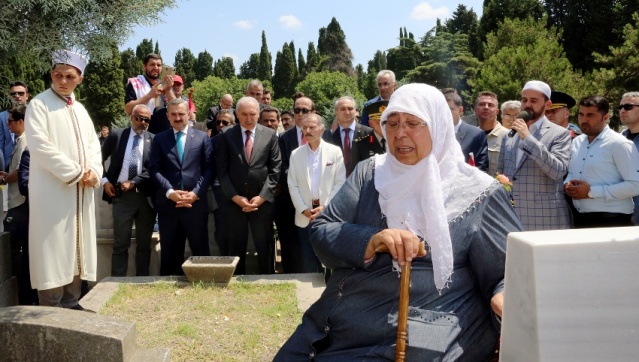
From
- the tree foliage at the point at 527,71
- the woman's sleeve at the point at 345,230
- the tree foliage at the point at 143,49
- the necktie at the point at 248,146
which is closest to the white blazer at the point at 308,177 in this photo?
the necktie at the point at 248,146

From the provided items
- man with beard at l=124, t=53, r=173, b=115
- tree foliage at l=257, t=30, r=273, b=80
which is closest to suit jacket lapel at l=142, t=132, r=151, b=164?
man with beard at l=124, t=53, r=173, b=115

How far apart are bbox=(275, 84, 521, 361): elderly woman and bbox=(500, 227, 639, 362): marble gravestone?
0.72 metres

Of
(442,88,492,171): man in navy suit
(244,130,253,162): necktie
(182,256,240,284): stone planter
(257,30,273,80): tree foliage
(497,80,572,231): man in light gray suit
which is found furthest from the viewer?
(257,30,273,80): tree foliage

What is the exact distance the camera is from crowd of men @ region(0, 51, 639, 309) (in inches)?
213

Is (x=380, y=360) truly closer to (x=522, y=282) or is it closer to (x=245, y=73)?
(x=522, y=282)

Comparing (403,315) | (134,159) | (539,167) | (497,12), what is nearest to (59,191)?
(134,159)

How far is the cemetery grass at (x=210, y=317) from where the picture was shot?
5023mm

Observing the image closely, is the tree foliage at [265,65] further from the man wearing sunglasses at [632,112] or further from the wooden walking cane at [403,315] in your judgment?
the wooden walking cane at [403,315]

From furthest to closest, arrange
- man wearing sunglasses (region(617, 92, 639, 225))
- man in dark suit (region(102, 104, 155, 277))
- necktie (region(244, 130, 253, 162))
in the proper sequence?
necktie (region(244, 130, 253, 162))
man in dark suit (region(102, 104, 155, 277))
man wearing sunglasses (region(617, 92, 639, 225))

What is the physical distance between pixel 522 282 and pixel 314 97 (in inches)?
2356

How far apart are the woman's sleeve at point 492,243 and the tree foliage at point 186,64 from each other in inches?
3367

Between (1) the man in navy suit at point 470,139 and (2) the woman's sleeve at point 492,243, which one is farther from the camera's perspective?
(1) the man in navy suit at point 470,139

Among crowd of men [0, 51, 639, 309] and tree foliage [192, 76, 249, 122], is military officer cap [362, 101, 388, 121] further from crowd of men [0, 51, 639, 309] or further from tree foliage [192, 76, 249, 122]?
tree foliage [192, 76, 249, 122]

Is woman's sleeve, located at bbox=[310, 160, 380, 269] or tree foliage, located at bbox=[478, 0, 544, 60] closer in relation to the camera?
woman's sleeve, located at bbox=[310, 160, 380, 269]
